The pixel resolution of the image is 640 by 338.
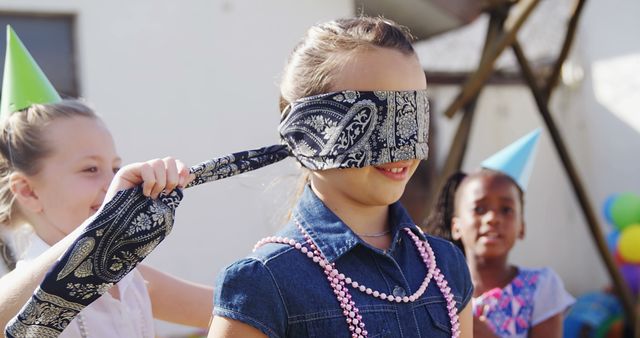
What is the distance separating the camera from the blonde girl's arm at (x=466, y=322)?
63.1 inches

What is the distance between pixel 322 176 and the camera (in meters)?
1.50

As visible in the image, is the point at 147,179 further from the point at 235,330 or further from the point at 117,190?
the point at 235,330

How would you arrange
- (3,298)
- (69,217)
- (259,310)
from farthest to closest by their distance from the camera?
(69,217), (3,298), (259,310)

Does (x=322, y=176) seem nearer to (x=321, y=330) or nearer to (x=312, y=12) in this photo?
(x=321, y=330)

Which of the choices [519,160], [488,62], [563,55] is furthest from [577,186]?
[519,160]

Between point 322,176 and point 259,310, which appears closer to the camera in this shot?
point 259,310

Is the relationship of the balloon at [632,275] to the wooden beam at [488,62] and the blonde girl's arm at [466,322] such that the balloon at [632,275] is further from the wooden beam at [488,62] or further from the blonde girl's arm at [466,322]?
the blonde girl's arm at [466,322]

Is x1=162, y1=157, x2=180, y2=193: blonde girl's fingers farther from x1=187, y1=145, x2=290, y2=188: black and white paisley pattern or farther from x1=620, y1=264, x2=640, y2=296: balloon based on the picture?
x1=620, y1=264, x2=640, y2=296: balloon

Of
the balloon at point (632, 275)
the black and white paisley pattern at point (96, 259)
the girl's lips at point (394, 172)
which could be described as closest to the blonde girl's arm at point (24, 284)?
the black and white paisley pattern at point (96, 259)

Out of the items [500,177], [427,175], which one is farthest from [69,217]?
[427,175]

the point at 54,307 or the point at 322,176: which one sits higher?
the point at 322,176

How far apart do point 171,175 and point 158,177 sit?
0.08ft

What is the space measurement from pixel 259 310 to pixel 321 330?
0.40 ft

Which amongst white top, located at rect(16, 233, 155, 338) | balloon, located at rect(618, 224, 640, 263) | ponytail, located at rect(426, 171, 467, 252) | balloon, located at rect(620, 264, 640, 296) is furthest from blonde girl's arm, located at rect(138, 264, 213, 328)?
balloon, located at rect(620, 264, 640, 296)
